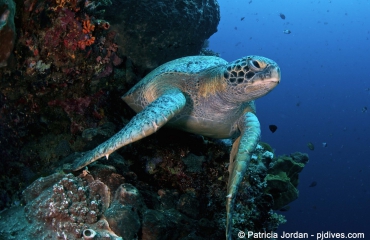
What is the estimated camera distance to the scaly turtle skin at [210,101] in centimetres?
219

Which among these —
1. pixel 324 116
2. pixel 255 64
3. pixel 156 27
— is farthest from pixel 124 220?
pixel 324 116

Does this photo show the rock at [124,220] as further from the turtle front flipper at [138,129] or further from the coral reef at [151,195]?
the turtle front flipper at [138,129]

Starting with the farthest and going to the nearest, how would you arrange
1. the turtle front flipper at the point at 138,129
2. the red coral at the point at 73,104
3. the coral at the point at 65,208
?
the red coral at the point at 73,104, the turtle front flipper at the point at 138,129, the coral at the point at 65,208

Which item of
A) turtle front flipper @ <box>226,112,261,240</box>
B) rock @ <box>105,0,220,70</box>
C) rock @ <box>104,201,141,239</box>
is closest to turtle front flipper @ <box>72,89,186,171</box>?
rock @ <box>104,201,141,239</box>

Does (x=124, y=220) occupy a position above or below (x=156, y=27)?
below

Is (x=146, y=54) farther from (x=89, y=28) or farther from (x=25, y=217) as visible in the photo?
(x=25, y=217)

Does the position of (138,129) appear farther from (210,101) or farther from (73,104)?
(73,104)

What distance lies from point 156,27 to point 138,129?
2.59 meters

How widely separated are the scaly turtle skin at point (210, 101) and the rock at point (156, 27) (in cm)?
99

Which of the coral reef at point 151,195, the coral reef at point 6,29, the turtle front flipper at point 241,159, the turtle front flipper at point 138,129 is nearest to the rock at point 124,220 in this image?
the coral reef at point 151,195

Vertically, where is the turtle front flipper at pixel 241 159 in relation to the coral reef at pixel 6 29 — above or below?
below

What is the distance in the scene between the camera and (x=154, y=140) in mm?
2756

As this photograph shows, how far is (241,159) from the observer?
2.43 meters

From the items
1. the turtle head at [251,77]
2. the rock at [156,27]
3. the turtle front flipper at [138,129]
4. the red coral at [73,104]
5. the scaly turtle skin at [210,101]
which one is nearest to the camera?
the turtle front flipper at [138,129]
